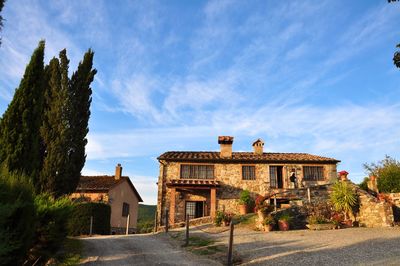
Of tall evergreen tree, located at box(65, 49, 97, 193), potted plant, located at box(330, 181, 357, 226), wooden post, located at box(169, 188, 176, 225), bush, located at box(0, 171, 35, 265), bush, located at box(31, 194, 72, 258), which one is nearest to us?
bush, located at box(0, 171, 35, 265)

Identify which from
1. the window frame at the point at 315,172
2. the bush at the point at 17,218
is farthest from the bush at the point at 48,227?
the window frame at the point at 315,172

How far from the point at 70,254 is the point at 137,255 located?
2.06m

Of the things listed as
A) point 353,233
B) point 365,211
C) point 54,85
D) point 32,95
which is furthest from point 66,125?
point 365,211

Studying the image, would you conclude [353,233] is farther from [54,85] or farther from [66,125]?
[54,85]

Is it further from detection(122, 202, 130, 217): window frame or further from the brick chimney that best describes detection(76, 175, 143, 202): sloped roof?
detection(122, 202, 130, 217): window frame

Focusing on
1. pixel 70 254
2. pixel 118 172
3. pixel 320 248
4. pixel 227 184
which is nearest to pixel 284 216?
Result: pixel 320 248

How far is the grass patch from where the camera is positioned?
9.14 metres

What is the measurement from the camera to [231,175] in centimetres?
2502

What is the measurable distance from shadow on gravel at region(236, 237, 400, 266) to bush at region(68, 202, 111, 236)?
9.83 m

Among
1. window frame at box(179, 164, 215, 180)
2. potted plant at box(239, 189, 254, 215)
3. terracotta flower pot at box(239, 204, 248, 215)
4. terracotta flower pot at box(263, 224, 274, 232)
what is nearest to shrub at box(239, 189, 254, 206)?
potted plant at box(239, 189, 254, 215)

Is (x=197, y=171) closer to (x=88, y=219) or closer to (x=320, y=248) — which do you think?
(x=88, y=219)

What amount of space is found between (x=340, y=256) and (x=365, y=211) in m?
8.75

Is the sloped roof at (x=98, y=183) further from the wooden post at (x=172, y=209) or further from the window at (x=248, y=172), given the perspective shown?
the window at (x=248, y=172)

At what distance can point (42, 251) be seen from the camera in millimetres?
7773
